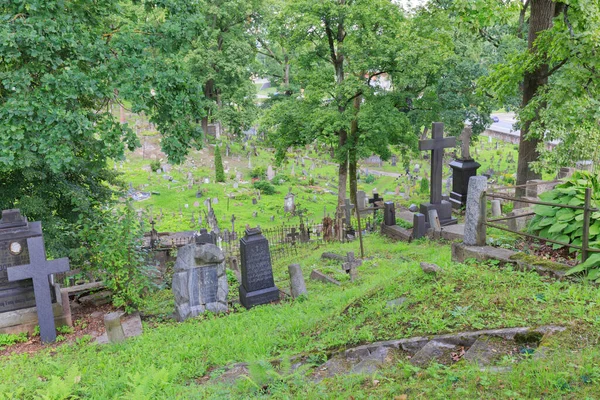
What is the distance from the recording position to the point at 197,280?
28.9 feet

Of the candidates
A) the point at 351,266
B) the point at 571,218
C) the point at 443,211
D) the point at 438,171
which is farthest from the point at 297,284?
the point at 438,171

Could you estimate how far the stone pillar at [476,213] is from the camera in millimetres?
6984

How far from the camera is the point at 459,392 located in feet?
12.5

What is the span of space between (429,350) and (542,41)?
366 inches

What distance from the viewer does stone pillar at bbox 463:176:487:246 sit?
6.98m

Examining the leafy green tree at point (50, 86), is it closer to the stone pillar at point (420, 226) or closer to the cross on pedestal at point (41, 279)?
the cross on pedestal at point (41, 279)

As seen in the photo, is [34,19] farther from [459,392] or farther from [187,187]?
[187,187]

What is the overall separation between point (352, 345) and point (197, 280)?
4.23m

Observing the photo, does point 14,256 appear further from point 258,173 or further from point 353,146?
point 258,173

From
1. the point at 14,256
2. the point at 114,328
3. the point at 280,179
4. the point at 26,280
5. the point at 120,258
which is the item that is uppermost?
the point at 14,256

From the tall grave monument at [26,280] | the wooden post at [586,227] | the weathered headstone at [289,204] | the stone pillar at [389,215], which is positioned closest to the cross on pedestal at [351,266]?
the stone pillar at [389,215]

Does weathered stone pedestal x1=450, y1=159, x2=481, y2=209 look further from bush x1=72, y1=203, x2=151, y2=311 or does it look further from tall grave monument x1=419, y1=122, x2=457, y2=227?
bush x1=72, y1=203, x2=151, y2=311

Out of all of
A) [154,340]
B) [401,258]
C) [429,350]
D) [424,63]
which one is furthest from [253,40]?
[429,350]

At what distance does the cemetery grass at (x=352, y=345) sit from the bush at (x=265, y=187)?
724 inches
